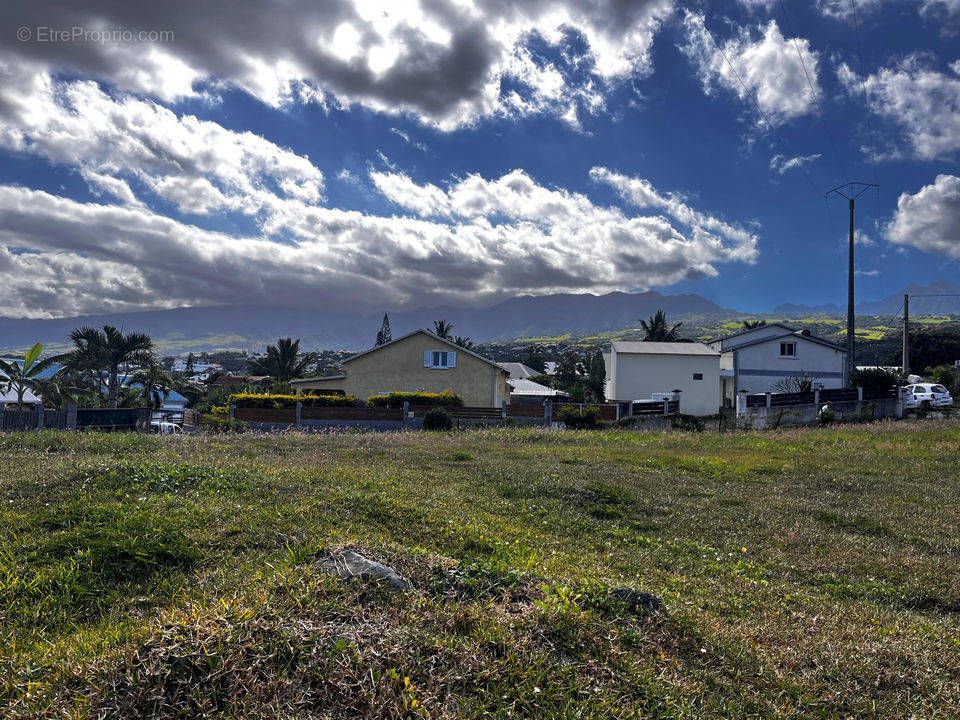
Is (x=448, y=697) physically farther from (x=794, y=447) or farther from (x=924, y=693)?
(x=794, y=447)

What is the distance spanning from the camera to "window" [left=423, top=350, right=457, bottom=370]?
45344 millimetres

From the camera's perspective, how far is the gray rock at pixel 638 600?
16.2ft

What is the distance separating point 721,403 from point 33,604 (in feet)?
194

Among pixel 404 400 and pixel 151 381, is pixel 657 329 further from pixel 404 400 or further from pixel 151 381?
pixel 151 381

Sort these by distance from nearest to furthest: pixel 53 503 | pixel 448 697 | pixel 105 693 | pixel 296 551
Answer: pixel 105 693, pixel 448 697, pixel 296 551, pixel 53 503

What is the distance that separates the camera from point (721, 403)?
5569 cm

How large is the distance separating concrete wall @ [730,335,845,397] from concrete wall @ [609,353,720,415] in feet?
10.7

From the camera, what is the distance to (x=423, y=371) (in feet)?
149

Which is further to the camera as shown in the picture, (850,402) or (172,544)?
(850,402)

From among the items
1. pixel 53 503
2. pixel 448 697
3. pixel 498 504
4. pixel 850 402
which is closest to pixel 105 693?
pixel 448 697

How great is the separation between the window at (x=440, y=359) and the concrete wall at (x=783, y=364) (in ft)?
93.1

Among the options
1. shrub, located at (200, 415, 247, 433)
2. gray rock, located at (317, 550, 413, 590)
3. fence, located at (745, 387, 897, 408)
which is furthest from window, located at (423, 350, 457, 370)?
gray rock, located at (317, 550, 413, 590)

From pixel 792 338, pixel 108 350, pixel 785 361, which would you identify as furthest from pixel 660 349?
pixel 108 350

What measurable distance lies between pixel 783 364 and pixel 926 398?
1566 cm
